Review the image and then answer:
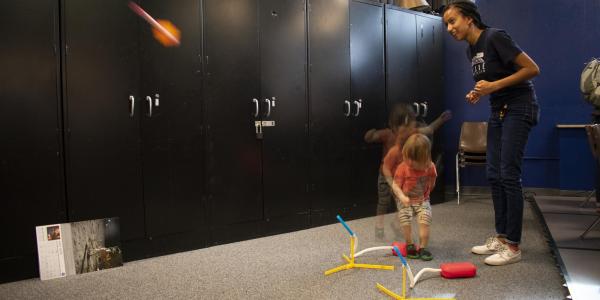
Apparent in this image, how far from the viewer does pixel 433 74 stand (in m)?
5.69

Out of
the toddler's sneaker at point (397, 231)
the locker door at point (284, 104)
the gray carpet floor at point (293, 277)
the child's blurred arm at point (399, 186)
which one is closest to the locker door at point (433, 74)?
the toddler's sneaker at point (397, 231)

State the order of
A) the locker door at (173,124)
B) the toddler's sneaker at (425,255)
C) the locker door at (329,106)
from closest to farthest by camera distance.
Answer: the toddler's sneaker at (425,255), the locker door at (173,124), the locker door at (329,106)

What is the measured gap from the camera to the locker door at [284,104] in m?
4.05

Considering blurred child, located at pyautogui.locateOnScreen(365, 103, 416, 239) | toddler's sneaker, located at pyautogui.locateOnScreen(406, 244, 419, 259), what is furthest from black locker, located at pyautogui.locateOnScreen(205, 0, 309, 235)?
toddler's sneaker, located at pyautogui.locateOnScreen(406, 244, 419, 259)

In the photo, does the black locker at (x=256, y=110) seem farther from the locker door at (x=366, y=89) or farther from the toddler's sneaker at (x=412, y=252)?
the toddler's sneaker at (x=412, y=252)

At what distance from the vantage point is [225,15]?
3.78 m

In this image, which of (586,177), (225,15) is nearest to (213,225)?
(225,15)

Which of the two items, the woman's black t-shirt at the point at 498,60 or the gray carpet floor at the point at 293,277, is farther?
the woman's black t-shirt at the point at 498,60

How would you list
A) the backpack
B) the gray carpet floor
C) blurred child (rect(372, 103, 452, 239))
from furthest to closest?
the backpack, blurred child (rect(372, 103, 452, 239)), the gray carpet floor

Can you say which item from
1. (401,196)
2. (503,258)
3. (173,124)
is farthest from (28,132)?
(503,258)

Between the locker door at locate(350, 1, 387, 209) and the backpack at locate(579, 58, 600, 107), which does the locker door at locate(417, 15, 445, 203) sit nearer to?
the locker door at locate(350, 1, 387, 209)

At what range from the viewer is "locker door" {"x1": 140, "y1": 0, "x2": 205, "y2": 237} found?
3.43 metres

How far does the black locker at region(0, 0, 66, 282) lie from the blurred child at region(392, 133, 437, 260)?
7.19 ft

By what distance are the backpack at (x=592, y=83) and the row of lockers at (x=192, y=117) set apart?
5.80 feet
